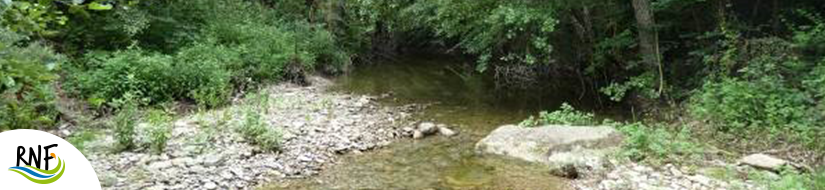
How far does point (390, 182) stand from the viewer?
7508 mm

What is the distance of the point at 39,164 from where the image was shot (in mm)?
2656

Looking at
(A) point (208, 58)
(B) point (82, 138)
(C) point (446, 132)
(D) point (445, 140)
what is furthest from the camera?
(A) point (208, 58)

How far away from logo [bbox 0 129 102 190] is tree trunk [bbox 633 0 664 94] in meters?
9.68

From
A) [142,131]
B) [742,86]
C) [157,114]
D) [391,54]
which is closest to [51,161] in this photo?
[142,131]

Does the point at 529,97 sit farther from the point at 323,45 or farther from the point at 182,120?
the point at 182,120

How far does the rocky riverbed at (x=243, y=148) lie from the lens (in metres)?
6.82

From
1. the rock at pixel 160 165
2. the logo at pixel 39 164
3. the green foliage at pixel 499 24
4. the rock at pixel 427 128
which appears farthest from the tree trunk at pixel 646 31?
the logo at pixel 39 164

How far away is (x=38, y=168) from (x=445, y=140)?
7281 mm

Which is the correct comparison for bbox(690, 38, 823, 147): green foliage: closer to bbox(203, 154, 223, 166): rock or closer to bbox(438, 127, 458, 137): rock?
bbox(438, 127, 458, 137): rock

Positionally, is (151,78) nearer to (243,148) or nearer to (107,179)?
(243,148)

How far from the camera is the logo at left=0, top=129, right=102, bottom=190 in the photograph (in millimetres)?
2531

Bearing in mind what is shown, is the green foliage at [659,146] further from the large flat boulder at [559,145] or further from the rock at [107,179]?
the rock at [107,179]

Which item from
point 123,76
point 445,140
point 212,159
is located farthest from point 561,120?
point 123,76

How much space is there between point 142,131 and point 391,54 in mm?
14032
